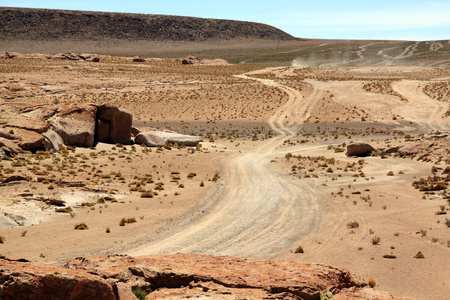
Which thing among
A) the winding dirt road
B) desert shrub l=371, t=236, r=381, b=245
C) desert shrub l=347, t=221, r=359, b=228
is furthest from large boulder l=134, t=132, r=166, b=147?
desert shrub l=371, t=236, r=381, b=245

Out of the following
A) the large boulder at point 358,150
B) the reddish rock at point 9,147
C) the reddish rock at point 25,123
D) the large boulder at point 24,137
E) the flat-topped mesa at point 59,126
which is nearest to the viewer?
the reddish rock at point 9,147

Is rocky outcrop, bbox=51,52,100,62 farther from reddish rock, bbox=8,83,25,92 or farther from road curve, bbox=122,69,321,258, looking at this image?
road curve, bbox=122,69,321,258

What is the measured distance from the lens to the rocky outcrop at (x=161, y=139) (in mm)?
36375

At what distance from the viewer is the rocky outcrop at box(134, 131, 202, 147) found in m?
36.4

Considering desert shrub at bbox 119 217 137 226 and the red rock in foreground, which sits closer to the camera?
the red rock in foreground

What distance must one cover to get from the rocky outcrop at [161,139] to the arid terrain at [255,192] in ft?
2.38

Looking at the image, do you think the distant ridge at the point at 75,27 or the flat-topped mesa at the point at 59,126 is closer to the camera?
the flat-topped mesa at the point at 59,126

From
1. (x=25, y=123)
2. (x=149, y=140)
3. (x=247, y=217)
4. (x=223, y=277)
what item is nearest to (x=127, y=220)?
(x=247, y=217)

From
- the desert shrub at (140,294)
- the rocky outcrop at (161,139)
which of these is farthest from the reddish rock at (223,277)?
the rocky outcrop at (161,139)

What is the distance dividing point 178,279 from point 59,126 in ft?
89.1

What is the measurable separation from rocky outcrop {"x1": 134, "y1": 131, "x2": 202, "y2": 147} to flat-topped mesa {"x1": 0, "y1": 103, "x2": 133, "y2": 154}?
1.02 metres

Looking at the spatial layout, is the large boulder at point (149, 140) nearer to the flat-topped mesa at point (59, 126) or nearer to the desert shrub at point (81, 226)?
the flat-topped mesa at point (59, 126)

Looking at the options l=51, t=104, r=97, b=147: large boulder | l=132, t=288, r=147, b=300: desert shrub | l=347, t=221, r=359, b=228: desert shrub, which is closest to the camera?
l=132, t=288, r=147, b=300: desert shrub

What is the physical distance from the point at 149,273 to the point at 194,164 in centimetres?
2229
